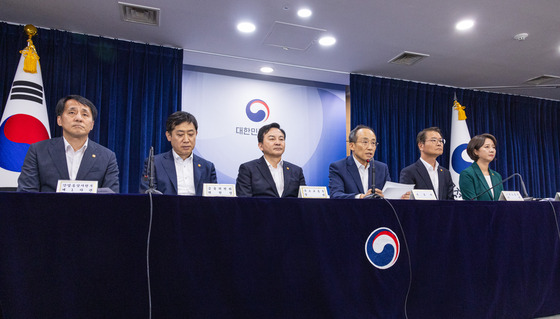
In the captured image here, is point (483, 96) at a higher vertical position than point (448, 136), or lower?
higher

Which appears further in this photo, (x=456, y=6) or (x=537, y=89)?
(x=537, y=89)

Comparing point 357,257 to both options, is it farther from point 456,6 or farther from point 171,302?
point 456,6

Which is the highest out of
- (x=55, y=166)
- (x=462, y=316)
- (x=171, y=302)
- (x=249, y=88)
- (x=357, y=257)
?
Answer: (x=249, y=88)

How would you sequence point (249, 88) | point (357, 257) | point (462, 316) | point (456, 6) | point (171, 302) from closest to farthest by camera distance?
point (171, 302) → point (357, 257) → point (462, 316) → point (456, 6) → point (249, 88)

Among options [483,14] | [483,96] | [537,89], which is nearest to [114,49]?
[483,14]

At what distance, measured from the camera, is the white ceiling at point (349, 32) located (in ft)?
9.95

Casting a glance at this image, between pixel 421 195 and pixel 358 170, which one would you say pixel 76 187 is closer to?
pixel 421 195

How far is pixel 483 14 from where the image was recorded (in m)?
3.14

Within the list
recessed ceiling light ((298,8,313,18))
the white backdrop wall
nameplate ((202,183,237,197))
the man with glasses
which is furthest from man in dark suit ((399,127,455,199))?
the white backdrop wall

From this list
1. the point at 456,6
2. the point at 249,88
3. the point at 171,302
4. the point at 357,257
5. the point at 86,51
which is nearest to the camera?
the point at 171,302

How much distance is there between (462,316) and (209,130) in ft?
10.7

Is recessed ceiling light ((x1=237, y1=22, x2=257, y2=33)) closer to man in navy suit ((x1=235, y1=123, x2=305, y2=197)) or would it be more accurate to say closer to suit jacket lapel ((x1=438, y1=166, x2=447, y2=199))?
man in navy suit ((x1=235, y1=123, x2=305, y2=197))

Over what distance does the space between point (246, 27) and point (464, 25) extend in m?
2.10

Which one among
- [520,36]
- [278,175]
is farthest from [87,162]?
[520,36]
